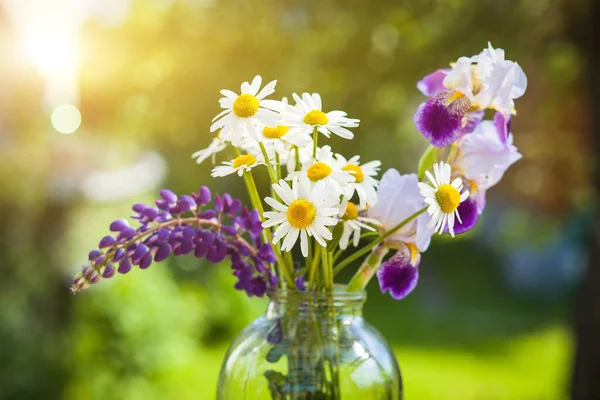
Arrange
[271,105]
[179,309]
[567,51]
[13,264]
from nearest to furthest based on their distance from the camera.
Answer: [271,105]
[567,51]
[13,264]
[179,309]

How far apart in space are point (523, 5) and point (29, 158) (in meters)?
1.68

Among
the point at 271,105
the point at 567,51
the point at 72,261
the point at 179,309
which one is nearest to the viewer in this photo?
the point at 271,105

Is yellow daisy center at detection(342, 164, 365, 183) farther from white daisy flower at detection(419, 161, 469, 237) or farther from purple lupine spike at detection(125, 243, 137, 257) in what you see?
purple lupine spike at detection(125, 243, 137, 257)

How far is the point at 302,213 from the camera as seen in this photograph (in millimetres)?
529

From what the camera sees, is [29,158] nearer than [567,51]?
No

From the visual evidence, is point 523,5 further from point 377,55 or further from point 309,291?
point 309,291

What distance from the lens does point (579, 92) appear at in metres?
2.60

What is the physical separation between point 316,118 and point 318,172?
0.04m

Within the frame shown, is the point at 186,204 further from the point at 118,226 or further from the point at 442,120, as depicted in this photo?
the point at 442,120

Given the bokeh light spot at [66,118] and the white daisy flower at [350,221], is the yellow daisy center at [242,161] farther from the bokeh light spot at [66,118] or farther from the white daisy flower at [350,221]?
the bokeh light spot at [66,118]

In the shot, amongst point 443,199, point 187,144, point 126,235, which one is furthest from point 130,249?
point 187,144

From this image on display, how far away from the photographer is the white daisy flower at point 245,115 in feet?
1.79

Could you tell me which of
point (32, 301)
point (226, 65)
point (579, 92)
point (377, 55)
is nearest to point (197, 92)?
point (226, 65)

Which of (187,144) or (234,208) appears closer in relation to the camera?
(234,208)
